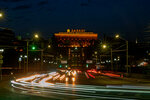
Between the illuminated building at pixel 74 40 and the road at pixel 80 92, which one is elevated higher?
the illuminated building at pixel 74 40

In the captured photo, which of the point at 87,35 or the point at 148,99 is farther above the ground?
the point at 87,35

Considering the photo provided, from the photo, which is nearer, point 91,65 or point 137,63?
point 137,63

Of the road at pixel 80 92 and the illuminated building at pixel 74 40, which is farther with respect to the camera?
the illuminated building at pixel 74 40

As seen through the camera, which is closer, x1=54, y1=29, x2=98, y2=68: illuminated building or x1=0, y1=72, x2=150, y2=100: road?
x1=0, y1=72, x2=150, y2=100: road

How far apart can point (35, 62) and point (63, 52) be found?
174 ft

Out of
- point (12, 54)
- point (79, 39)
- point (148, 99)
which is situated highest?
point (79, 39)

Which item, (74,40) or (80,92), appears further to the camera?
(74,40)

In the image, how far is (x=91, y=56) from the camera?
410 ft

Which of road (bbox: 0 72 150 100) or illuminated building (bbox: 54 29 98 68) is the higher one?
illuminated building (bbox: 54 29 98 68)

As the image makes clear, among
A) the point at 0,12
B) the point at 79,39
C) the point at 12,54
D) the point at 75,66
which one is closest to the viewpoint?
the point at 0,12

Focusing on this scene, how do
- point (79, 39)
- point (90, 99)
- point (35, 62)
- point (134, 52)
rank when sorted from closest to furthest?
point (90, 99) < point (134, 52) < point (35, 62) < point (79, 39)

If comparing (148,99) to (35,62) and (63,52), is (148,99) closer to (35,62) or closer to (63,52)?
(35,62)

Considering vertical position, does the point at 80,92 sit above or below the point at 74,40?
below

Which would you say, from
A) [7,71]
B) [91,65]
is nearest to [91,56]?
[91,65]
